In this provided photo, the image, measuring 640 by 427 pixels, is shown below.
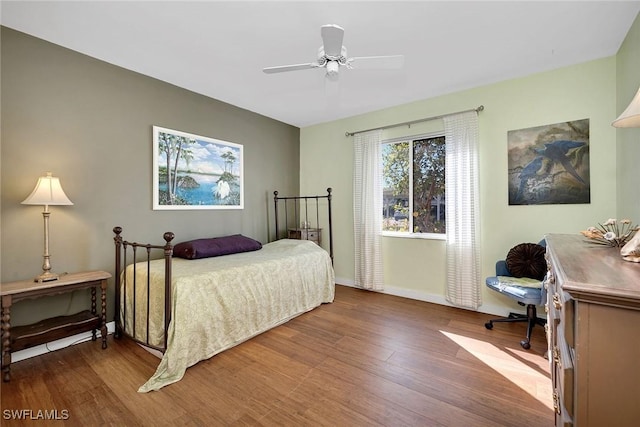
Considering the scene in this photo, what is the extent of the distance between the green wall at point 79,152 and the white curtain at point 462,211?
2.85 m

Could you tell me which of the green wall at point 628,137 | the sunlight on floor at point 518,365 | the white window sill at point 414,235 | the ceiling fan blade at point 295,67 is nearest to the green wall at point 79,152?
the ceiling fan blade at point 295,67

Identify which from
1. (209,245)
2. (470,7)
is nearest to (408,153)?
(470,7)

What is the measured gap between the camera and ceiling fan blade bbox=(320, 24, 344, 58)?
1682mm

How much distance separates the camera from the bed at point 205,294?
6.61 feet

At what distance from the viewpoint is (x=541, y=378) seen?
190 cm

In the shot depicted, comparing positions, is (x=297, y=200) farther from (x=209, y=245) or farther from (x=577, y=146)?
(x=577, y=146)

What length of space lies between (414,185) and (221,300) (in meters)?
2.77

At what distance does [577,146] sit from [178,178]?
4148 mm

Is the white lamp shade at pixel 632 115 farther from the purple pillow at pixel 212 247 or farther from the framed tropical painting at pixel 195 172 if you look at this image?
the framed tropical painting at pixel 195 172

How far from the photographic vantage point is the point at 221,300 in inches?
90.0

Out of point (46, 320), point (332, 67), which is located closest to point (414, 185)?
point (332, 67)

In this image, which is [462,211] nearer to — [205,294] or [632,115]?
[632,115]

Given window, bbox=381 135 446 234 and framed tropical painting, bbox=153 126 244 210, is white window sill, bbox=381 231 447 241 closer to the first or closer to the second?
window, bbox=381 135 446 234

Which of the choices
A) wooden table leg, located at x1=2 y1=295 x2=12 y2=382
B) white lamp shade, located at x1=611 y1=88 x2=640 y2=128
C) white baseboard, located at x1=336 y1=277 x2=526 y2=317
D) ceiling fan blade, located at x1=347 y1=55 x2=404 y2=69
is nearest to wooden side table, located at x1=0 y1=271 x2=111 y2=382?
wooden table leg, located at x1=2 y1=295 x2=12 y2=382
